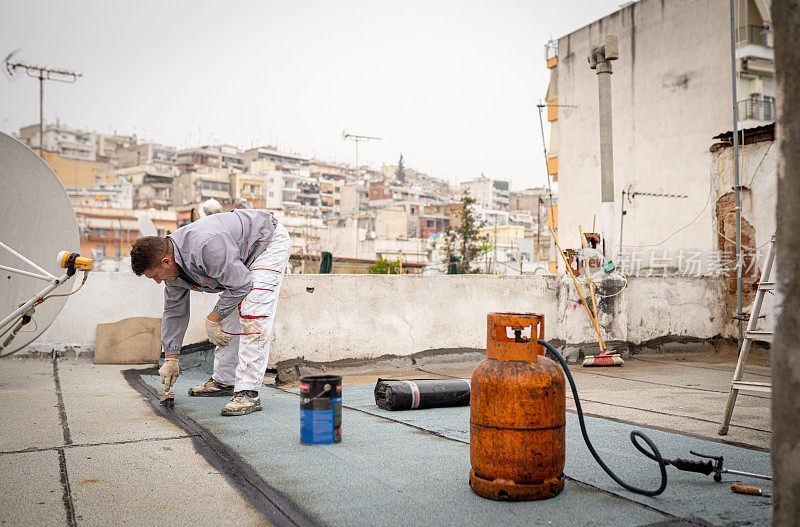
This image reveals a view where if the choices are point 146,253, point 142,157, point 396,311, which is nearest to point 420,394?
point 146,253

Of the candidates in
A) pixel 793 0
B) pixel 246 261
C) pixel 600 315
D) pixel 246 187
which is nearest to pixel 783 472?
pixel 793 0

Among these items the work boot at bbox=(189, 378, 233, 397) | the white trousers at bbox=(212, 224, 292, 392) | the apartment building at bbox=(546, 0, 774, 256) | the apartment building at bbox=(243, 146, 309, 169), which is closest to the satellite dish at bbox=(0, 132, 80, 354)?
the work boot at bbox=(189, 378, 233, 397)

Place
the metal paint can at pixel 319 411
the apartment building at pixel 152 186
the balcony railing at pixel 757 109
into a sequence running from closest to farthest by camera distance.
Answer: the metal paint can at pixel 319 411 → the balcony railing at pixel 757 109 → the apartment building at pixel 152 186

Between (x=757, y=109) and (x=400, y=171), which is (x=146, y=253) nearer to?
(x=757, y=109)

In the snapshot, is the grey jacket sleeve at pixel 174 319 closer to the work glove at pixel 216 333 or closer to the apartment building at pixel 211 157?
the work glove at pixel 216 333

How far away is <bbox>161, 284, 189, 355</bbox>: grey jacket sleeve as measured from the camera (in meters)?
4.04

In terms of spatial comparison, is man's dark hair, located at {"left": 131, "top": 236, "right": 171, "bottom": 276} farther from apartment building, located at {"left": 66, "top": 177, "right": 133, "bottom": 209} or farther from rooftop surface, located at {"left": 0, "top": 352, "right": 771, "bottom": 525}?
apartment building, located at {"left": 66, "top": 177, "right": 133, "bottom": 209}

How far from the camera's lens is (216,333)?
13.5ft

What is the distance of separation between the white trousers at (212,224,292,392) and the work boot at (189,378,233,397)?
53 centimetres

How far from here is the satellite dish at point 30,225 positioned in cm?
490

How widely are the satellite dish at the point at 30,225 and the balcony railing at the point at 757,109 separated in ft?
85.1

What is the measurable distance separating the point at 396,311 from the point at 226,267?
310 centimetres

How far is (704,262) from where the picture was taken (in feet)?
31.2

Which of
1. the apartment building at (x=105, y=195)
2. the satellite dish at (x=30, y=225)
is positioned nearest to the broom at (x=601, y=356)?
the satellite dish at (x=30, y=225)
